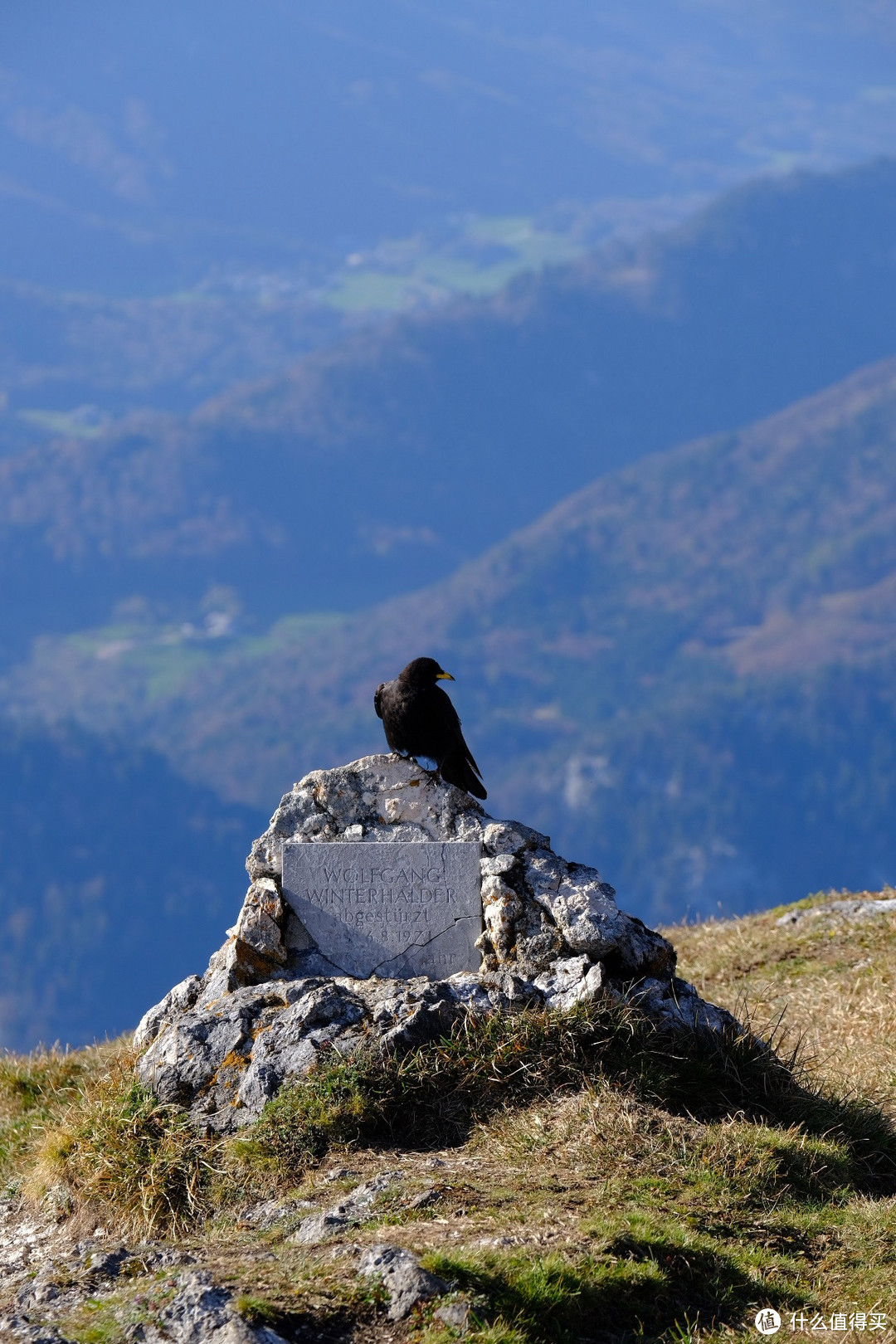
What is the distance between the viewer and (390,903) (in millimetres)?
11336

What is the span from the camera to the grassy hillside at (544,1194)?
7430 millimetres

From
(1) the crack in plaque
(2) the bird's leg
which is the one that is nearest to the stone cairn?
(2) the bird's leg

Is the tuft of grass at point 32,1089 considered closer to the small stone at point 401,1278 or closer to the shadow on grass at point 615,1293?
the small stone at point 401,1278

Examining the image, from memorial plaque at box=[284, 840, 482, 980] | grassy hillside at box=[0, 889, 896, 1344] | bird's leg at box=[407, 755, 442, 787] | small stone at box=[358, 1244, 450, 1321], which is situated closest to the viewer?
small stone at box=[358, 1244, 450, 1321]

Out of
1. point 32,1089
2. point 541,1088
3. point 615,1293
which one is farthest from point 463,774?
point 32,1089

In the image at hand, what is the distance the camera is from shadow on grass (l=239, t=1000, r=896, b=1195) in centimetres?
952

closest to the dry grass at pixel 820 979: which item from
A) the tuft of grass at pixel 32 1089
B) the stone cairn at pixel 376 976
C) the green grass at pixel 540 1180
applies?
the green grass at pixel 540 1180

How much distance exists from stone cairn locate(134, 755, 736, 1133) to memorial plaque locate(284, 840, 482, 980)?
106 millimetres

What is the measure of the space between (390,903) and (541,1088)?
2.11 metres

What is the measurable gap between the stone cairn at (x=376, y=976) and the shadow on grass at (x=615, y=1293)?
2.49m

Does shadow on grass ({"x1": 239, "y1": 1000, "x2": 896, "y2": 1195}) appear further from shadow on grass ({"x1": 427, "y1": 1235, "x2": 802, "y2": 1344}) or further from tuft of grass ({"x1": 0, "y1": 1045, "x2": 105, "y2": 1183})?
tuft of grass ({"x1": 0, "y1": 1045, "x2": 105, "y2": 1183})

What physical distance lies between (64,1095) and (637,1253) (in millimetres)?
7329

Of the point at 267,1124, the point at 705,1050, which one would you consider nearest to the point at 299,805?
the point at 267,1124

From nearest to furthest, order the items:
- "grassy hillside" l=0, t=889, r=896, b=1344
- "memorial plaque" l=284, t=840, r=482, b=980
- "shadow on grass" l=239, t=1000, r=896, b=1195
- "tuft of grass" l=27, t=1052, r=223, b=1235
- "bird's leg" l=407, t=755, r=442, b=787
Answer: "grassy hillside" l=0, t=889, r=896, b=1344, "tuft of grass" l=27, t=1052, r=223, b=1235, "shadow on grass" l=239, t=1000, r=896, b=1195, "memorial plaque" l=284, t=840, r=482, b=980, "bird's leg" l=407, t=755, r=442, b=787
